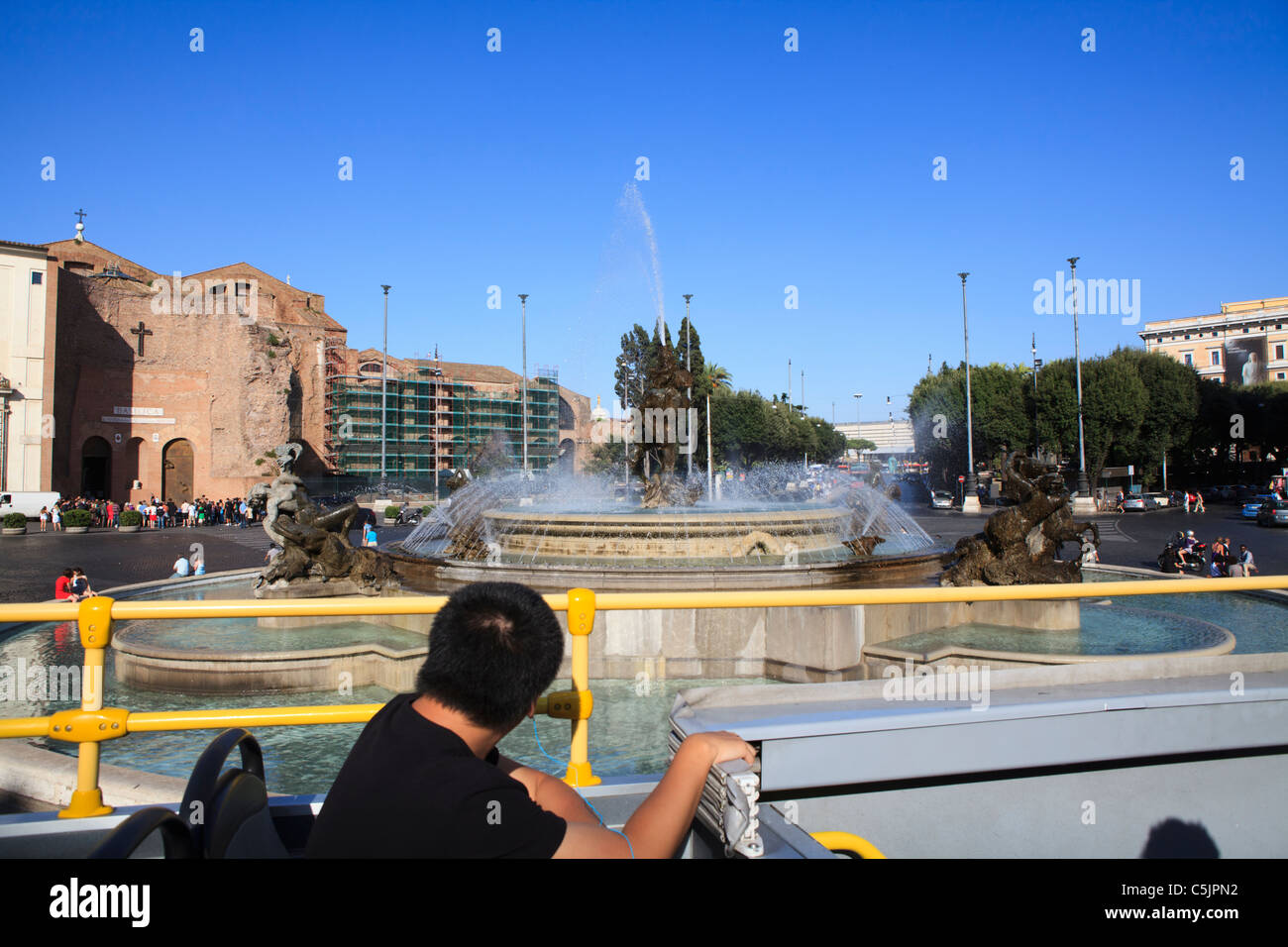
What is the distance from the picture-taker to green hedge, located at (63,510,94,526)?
106 feet

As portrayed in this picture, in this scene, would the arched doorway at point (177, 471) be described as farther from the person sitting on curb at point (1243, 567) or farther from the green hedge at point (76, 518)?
the person sitting on curb at point (1243, 567)

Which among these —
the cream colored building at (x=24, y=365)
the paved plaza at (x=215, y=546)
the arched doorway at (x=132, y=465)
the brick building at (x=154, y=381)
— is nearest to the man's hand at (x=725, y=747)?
the paved plaza at (x=215, y=546)

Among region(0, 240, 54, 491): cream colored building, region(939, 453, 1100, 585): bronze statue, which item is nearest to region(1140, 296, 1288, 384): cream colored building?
region(939, 453, 1100, 585): bronze statue

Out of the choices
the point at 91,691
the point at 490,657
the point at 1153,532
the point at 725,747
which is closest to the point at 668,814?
the point at 725,747

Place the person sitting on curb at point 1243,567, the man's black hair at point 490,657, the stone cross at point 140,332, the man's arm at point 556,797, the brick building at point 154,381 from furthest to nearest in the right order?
the stone cross at point 140,332
the brick building at point 154,381
the person sitting on curb at point 1243,567
the man's arm at point 556,797
the man's black hair at point 490,657

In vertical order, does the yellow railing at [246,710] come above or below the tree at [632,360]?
below

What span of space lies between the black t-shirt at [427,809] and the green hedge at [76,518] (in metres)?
37.8

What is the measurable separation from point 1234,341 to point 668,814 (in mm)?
96024

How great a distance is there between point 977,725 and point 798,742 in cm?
59

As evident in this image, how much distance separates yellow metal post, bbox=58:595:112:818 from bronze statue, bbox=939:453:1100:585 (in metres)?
9.17

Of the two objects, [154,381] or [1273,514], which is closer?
[1273,514]

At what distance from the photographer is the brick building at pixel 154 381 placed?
46438mm

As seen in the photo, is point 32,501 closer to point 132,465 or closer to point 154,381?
point 132,465

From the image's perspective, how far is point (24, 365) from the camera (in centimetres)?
4159
